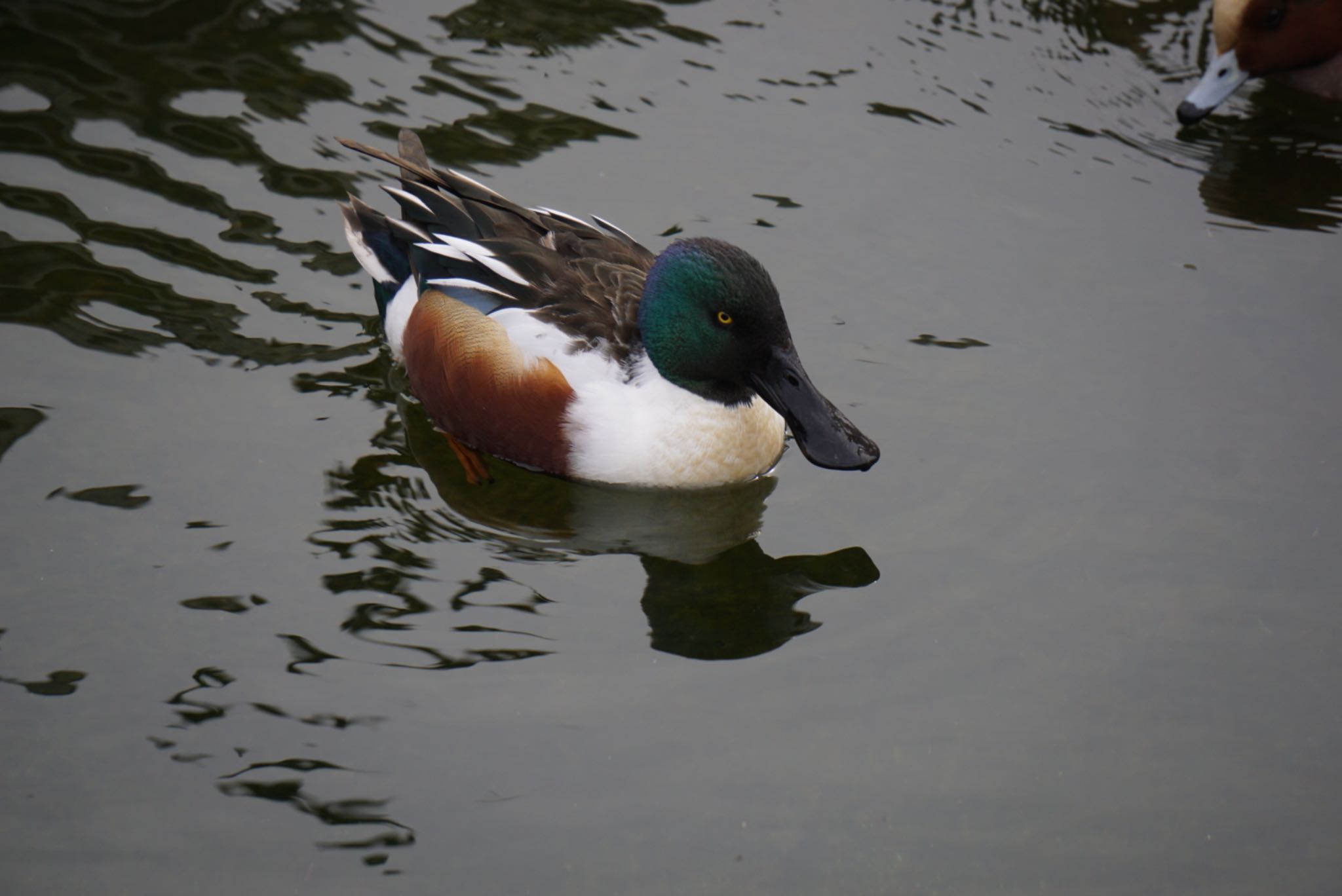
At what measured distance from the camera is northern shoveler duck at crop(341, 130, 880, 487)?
456cm

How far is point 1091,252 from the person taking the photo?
5938 millimetres

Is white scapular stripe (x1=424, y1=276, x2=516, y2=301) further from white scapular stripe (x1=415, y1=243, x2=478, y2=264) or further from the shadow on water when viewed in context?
the shadow on water

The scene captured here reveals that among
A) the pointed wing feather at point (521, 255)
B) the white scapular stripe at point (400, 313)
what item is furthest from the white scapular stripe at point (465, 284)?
the white scapular stripe at point (400, 313)

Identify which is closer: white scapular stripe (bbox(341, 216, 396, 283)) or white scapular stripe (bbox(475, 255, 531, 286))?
white scapular stripe (bbox(475, 255, 531, 286))

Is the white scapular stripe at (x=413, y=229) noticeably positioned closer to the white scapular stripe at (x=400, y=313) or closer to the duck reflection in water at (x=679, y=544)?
the white scapular stripe at (x=400, y=313)

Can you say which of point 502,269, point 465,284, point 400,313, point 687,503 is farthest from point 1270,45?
point 400,313

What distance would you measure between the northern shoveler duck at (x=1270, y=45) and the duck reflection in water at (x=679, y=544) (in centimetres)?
371

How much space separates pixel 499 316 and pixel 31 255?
211 cm

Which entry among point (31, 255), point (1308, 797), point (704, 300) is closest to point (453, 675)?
point (704, 300)

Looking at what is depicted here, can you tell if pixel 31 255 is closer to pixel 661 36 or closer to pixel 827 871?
pixel 661 36

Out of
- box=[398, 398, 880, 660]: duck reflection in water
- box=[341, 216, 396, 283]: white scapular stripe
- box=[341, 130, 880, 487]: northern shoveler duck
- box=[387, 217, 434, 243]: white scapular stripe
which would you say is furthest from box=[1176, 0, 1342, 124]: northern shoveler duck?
box=[341, 216, 396, 283]: white scapular stripe

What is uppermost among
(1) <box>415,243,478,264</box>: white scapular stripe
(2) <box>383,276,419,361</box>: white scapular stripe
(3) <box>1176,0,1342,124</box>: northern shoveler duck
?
(3) <box>1176,0,1342,124</box>: northern shoveler duck

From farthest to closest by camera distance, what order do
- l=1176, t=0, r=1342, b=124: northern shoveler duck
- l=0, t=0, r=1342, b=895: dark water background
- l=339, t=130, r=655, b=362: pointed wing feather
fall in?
1. l=1176, t=0, r=1342, b=124: northern shoveler duck
2. l=339, t=130, r=655, b=362: pointed wing feather
3. l=0, t=0, r=1342, b=895: dark water background

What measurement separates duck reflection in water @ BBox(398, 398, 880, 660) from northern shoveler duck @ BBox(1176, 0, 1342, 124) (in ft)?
12.2
